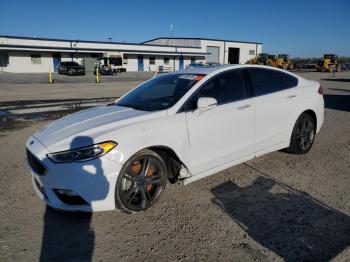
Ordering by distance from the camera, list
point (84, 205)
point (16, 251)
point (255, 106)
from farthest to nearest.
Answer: point (255, 106)
point (84, 205)
point (16, 251)

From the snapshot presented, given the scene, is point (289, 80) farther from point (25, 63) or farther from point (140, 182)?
point (25, 63)

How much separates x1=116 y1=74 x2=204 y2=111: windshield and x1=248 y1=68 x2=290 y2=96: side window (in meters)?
0.95

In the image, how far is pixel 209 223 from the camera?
3.38 metres

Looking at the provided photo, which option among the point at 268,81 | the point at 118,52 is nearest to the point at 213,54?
the point at 118,52

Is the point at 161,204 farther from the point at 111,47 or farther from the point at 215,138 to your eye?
the point at 111,47

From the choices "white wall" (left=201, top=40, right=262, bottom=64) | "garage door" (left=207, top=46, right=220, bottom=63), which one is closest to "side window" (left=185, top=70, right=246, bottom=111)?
"white wall" (left=201, top=40, right=262, bottom=64)

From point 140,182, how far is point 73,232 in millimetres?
849

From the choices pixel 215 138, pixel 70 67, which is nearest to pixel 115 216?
pixel 215 138

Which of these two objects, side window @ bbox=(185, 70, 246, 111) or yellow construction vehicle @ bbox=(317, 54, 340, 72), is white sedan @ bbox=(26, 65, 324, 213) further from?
yellow construction vehicle @ bbox=(317, 54, 340, 72)

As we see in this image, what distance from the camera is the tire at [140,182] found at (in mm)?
3375

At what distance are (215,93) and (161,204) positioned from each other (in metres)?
1.58

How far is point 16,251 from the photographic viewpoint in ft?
9.60

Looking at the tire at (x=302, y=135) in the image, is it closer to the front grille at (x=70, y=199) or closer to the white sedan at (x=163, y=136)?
the white sedan at (x=163, y=136)

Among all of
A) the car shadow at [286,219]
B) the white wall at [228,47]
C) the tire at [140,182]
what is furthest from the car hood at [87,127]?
the white wall at [228,47]
